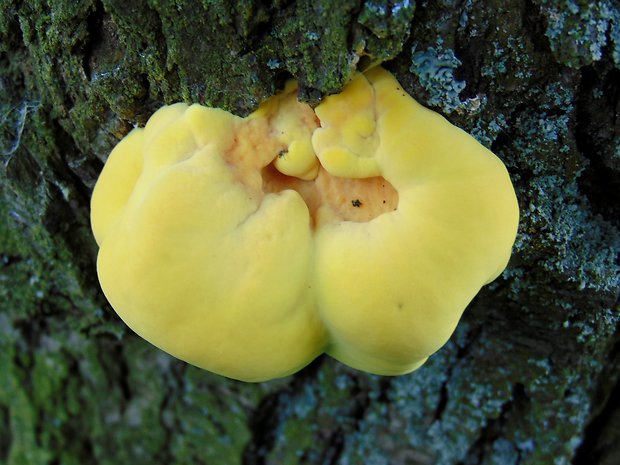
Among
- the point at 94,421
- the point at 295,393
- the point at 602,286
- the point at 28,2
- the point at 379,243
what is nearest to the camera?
the point at 379,243

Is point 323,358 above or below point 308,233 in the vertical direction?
below

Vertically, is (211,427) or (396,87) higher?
(396,87)

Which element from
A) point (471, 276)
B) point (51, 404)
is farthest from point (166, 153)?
point (51, 404)

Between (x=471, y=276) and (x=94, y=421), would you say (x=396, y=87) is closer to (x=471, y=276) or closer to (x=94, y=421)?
(x=471, y=276)
